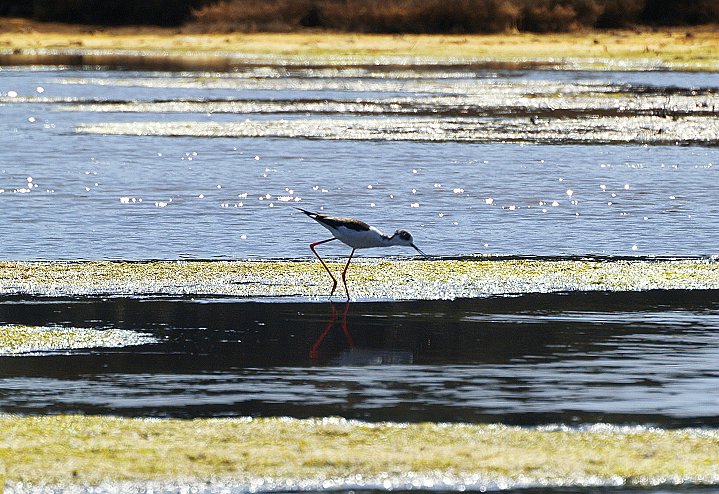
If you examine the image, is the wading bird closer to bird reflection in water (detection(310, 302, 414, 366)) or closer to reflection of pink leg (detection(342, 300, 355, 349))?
reflection of pink leg (detection(342, 300, 355, 349))

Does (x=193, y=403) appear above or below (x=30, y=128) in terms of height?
above

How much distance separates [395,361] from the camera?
32.4ft

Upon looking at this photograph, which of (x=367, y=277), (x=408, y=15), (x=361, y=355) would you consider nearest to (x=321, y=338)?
(x=361, y=355)

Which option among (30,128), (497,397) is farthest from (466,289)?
(30,128)

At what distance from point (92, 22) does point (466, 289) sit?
53.7m

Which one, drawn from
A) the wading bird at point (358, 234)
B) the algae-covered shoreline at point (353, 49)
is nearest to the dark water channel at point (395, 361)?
the wading bird at point (358, 234)

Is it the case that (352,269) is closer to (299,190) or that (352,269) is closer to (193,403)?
(193,403)

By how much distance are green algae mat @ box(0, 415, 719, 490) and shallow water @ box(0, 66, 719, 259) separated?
21.6 feet

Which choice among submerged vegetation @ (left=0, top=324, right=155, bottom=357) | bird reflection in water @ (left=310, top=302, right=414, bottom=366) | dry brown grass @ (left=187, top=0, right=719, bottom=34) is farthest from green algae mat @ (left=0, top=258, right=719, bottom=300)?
dry brown grass @ (left=187, top=0, right=719, bottom=34)

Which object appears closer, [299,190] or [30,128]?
[299,190]

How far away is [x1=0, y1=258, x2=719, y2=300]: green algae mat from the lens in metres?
12.6

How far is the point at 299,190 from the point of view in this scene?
802 inches

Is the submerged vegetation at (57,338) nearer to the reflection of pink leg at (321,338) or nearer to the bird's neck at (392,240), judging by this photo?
the reflection of pink leg at (321,338)

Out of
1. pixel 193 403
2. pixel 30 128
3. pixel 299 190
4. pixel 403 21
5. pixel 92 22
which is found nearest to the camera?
pixel 193 403
